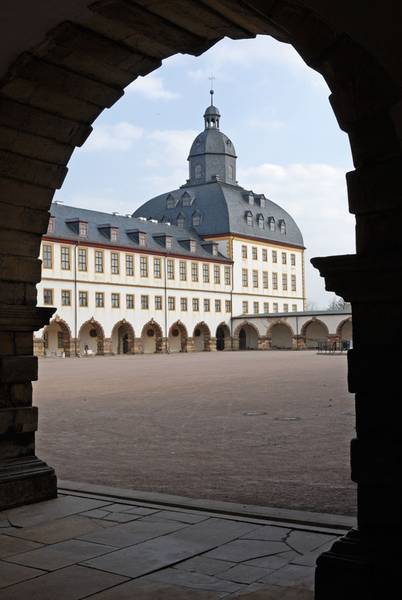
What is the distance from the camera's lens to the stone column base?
676cm

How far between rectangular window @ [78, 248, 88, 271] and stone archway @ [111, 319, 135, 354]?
5866 millimetres

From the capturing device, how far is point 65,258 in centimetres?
5759

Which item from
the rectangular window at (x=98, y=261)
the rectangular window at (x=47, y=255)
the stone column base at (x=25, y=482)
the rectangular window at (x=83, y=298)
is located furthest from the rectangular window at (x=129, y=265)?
the stone column base at (x=25, y=482)

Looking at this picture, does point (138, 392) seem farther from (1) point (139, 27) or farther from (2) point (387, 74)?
(2) point (387, 74)

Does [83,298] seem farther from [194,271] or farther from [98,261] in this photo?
[194,271]

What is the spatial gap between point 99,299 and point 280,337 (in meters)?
21.2

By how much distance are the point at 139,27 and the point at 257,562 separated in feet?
13.6

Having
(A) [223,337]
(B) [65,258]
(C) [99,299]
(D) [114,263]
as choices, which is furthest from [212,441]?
(A) [223,337]

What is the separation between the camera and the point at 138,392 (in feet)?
68.5

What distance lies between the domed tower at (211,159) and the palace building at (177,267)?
0.37ft

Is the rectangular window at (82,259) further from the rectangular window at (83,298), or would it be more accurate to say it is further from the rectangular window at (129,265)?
the rectangular window at (129,265)

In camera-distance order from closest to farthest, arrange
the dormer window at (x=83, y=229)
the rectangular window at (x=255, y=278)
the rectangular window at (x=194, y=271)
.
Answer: the dormer window at (x=83, y=229)
the rectangular window at (x=194, y=271)
the rectangular window at (x=255, y=278)

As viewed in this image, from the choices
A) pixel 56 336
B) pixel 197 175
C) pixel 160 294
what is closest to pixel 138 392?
pixel 56 336

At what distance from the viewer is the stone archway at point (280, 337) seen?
7294 cm
